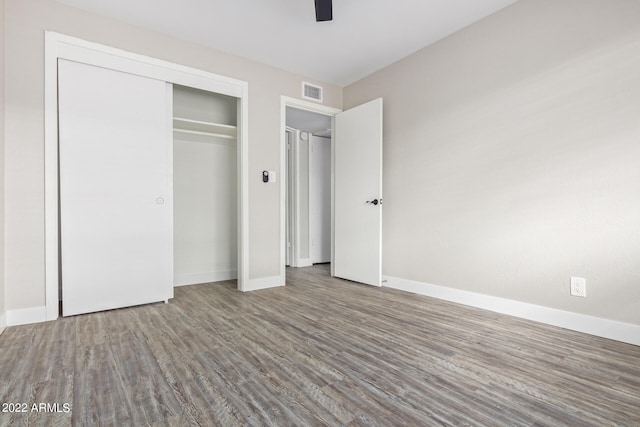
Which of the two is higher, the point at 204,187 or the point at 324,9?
the point at 324,9

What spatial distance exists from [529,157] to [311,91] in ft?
8.27

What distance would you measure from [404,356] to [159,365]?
4.45 feet

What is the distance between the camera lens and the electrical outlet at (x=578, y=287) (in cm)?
218

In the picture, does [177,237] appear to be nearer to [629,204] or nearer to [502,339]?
[502,339]

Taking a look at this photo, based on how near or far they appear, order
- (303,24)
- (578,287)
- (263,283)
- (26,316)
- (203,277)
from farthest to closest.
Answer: (203,277), (263,283), (303,24), (26,316), (578,287)

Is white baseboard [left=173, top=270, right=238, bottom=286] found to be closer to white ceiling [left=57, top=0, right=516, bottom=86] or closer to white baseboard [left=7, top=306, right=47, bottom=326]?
white baseboard [left=7, top=306, right=47, bottom=326]

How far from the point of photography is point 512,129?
253 cm

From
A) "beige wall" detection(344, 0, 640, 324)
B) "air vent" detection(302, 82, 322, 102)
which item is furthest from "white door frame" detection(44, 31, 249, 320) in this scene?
"beige wall" detection(344, 0, 640, 324)

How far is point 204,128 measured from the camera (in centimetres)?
360

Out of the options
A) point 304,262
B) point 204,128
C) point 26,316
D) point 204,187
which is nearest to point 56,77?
point 204,128

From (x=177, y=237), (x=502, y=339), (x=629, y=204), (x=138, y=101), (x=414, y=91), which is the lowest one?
(x=502, y=339)

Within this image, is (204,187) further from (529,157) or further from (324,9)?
(529,157)

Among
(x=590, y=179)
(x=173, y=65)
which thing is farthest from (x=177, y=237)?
(x=590, y=179)

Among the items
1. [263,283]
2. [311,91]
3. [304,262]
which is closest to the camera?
[263,283]
